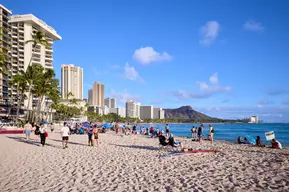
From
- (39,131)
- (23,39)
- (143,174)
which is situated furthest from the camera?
(23,39)

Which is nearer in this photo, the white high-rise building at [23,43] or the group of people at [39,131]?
the group of people at [39,131]

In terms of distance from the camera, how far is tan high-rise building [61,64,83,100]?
557 ft

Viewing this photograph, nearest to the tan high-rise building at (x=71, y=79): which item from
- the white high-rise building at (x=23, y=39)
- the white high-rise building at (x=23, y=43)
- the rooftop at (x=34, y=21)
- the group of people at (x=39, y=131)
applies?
the rooftop at (x=34, y=21)

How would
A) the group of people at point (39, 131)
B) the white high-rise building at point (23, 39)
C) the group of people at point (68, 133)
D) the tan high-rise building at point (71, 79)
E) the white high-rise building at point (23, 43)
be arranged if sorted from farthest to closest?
1. the tan high-rise building at point (71, 79)
2. the white high-rise building at point (23, 39)
3. the white high-rise building at point (23, 43)
4. the group of people at point (39, 131)
5. the group of people at point (68, 133)

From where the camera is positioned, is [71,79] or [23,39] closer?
[23,39]

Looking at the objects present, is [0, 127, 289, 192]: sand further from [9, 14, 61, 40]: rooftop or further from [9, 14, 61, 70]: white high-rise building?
[9, 14, 61, 40]: rooftop

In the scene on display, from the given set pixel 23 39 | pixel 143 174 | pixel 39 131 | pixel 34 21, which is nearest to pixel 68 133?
pixel 39 131

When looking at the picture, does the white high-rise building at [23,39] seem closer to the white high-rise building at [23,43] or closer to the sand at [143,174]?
the white high-rise building at [23,43]

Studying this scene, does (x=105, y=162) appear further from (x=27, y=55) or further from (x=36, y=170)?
(x=27, y=55)

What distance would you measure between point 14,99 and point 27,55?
60.4 feet

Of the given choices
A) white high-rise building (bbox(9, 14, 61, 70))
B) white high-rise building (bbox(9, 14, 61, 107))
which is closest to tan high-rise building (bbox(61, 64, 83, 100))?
white high-rise building (bbox(9, 14, 61, 107))

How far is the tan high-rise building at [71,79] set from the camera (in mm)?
169750

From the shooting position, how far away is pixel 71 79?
17000cm

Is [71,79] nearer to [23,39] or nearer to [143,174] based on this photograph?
[23,39]
